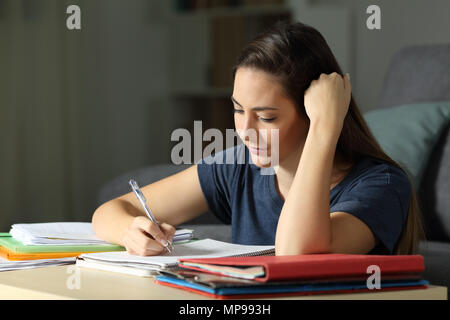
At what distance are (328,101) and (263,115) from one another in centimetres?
12

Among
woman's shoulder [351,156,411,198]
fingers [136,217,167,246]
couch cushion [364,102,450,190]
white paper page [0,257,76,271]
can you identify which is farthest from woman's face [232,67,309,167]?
couch cushion [364,102,450,190]

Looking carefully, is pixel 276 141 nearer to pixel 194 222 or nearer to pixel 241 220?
pixel 241 220

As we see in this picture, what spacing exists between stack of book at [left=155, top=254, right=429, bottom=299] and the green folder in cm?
33

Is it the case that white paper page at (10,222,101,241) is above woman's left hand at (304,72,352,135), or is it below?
below

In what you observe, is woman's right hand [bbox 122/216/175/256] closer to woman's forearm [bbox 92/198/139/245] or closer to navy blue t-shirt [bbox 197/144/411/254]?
woman's forearm [bbox 92/198/139/245]

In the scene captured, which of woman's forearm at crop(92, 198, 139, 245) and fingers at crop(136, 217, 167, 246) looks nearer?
fingers at crop(136, 217, 167, 246)

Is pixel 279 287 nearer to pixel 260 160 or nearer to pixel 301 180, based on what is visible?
pixel 301 180

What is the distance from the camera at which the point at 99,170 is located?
11.9 feet

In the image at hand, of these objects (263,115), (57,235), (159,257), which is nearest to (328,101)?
(263,115)

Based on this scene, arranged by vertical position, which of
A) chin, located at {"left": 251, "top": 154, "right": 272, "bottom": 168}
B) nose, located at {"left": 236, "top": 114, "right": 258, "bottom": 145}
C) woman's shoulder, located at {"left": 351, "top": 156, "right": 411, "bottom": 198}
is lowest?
woman's shoulder, located at {"left": 351, "top": 156, "right": 411, "bottom": 198}

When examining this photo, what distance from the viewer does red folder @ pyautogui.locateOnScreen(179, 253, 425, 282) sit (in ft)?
2.66

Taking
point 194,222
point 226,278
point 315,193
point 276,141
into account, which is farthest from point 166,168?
point 226,278

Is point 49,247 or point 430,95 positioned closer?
point 49,247

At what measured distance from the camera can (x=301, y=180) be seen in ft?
3.71
